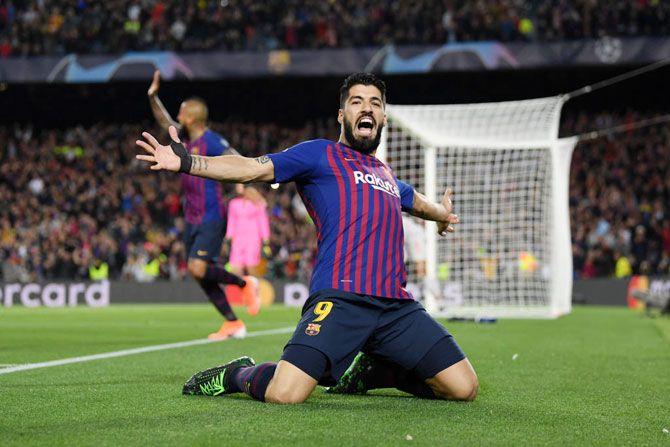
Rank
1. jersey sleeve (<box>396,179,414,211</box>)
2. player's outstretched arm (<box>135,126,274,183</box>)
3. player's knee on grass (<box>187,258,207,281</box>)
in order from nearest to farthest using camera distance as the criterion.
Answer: player's outstretched arm (<box>135,126,274,183</box>), jersey sleeve (<box>396,179,414,211</box>), player's knee on grass (<box>187,258,207,281</box>)

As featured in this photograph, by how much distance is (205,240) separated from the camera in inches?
344

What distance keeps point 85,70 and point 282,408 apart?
75.4 ft

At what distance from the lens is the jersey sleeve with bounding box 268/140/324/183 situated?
15.1 feet

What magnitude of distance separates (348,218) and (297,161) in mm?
370

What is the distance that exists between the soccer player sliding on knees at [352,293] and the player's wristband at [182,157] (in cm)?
12

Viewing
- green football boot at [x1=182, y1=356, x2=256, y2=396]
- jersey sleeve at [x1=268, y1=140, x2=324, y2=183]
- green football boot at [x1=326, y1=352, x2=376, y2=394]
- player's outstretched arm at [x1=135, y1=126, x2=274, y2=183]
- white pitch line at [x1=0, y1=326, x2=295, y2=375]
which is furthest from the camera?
white pitch line at [x1=0, y1=326, x2=295, y2=375]

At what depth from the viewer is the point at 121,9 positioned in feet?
87.1

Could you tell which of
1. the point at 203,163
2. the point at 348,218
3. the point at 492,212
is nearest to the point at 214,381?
the point at 348,218

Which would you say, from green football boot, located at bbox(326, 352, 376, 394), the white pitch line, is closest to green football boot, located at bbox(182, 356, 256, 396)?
green football boot, located at bbox(326, 352, 376, 394)

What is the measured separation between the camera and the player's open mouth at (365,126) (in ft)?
15.9

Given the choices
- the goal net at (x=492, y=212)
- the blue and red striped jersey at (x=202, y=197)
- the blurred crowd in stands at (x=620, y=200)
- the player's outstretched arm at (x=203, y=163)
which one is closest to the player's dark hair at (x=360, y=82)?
the player's outstretched arm at (x=203, y=163)

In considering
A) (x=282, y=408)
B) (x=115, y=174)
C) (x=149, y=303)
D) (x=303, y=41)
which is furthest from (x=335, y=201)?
(x=115, y=174)

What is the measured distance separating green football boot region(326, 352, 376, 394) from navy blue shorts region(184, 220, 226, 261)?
3.84 m

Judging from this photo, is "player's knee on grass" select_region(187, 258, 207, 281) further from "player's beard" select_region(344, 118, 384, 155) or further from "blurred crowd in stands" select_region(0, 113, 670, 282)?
"blurred crowd in stands" select_region(0, 113, 670, 282)
